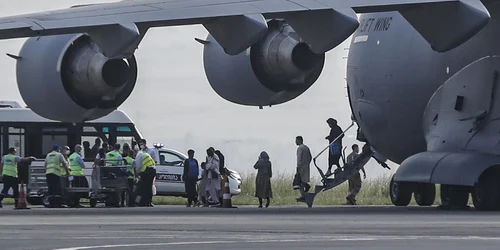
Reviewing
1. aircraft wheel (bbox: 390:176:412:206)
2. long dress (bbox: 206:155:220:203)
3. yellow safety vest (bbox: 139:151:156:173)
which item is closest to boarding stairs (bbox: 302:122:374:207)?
aircraft wheel (bbox: 390:176:412:206)

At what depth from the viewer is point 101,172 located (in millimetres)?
25594

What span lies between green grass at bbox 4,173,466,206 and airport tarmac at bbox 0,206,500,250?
8898 mm

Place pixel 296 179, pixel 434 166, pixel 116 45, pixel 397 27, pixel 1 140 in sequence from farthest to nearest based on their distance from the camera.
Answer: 1. pixel 1 140
2. pixel 296 179
3. pixel 397 27
4. pixel 434 166
5. pixel 116 45

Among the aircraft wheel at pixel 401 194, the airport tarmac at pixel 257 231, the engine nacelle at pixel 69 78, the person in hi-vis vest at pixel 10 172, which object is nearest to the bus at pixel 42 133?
the person in hi-vis vest at pixel 10 172

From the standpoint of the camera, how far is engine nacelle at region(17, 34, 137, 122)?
18.9 metres

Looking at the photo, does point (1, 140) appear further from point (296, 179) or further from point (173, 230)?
point (173, 230)

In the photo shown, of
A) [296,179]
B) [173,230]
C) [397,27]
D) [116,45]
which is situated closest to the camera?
[173,230]

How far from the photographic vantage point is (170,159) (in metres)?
30.8

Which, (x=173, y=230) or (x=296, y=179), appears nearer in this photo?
(x=173, y=230)

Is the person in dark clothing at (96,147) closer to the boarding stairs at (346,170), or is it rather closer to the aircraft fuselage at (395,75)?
the boarding stairs at (346,170)

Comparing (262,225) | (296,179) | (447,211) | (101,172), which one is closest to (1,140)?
(101,172)

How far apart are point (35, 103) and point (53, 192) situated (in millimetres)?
5851

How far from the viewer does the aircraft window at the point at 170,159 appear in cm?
3071

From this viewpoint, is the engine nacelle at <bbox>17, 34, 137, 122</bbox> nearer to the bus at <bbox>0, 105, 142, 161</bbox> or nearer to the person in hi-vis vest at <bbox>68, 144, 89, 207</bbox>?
the person in hi-vis vest at <bbox>68, 144, 89, 207</bbox>
